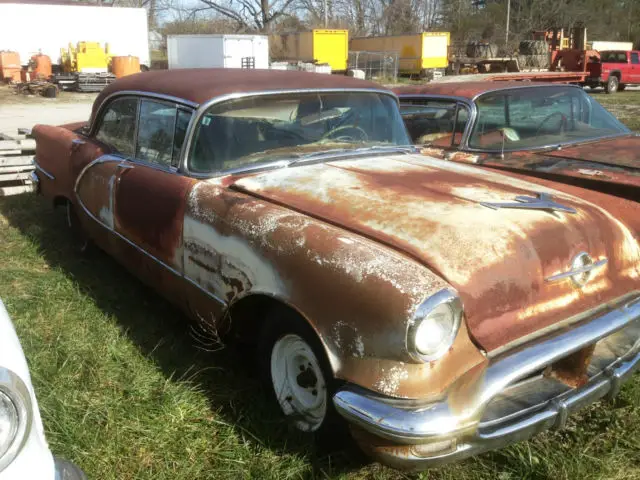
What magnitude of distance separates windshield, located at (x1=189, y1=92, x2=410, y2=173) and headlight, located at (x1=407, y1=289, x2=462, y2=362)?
5.03 ft

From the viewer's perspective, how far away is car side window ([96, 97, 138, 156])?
12.6 ft

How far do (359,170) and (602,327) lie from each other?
1436 millimetres

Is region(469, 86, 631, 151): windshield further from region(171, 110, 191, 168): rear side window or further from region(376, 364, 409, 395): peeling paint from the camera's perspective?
region(376, 364, 409, 395): peeling paint

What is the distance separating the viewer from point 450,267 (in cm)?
215

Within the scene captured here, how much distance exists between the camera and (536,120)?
15.9ft

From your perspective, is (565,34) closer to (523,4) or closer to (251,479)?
(523,4)

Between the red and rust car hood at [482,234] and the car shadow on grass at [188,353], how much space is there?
2.79ft

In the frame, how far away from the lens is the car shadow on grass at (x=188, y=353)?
251 cm

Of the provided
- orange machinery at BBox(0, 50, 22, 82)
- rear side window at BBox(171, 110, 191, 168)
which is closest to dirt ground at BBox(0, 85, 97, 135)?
orange machinery at BBox(0, 50, 22, 82)

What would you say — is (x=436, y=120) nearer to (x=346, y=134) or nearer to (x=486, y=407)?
(x=346, y=134)

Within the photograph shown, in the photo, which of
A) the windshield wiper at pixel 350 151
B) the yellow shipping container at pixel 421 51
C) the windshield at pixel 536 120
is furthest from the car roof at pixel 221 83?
the yellow shipping container at pixel 421 51

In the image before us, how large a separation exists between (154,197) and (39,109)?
15.2 metres

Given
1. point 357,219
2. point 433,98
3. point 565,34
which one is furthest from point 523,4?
point 357,219

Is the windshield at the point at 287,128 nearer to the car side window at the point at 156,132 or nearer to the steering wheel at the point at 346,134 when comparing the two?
the steering wheel at the point at 346,134
